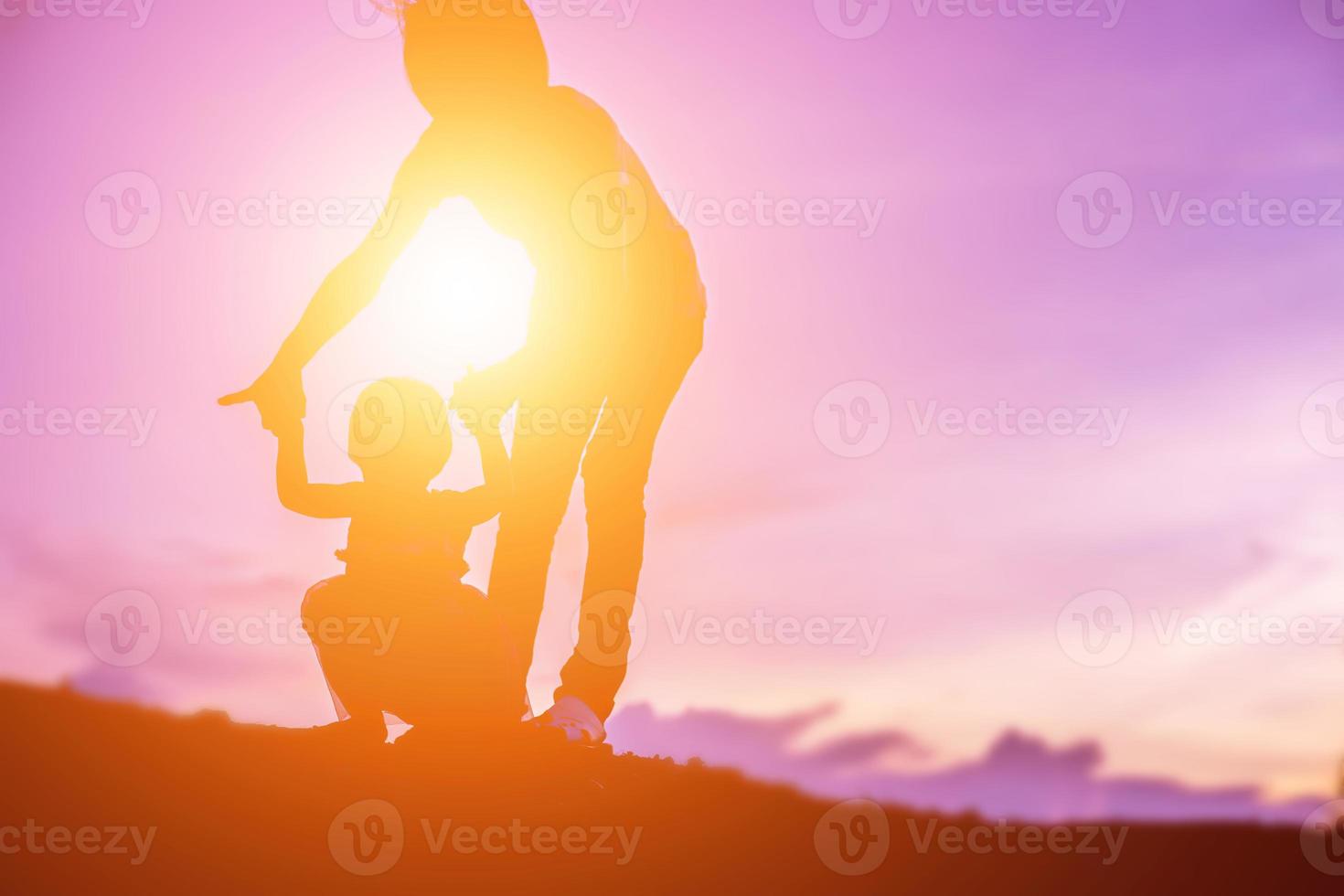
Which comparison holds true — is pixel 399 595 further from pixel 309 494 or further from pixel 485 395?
pixel 485 395

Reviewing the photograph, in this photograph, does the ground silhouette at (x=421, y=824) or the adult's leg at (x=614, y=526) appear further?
the adult's leg at (x=614, y=526)

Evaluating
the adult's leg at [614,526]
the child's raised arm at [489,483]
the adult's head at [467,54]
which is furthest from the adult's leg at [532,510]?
the adult's head at [467,54]

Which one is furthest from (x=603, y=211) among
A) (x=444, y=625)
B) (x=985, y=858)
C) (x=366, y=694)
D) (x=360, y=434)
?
(x=985, y=858)

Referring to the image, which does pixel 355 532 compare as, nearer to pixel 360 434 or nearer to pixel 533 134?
pixel 360 434

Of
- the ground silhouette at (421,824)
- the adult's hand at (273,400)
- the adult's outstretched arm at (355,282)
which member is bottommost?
the ground silhouette at (421,824)

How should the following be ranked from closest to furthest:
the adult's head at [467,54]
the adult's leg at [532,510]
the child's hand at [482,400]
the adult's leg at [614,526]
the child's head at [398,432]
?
the child's head at [398,432], the child's hand at [482,400], the adult's leg at [532,510], the adult's head at [467,54], the adult's leg at [614,526]

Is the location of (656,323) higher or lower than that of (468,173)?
lower

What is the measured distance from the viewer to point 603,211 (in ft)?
21.1

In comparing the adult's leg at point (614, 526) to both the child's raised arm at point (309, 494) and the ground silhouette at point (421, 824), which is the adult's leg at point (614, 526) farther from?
the child's raised arm at point (309, 494)

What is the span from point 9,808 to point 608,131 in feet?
15.9

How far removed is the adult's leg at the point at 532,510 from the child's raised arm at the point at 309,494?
89cm

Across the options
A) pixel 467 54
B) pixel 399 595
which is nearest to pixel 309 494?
pixel 399 595

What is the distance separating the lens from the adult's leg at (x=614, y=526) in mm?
6500

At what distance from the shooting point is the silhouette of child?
550 cm
